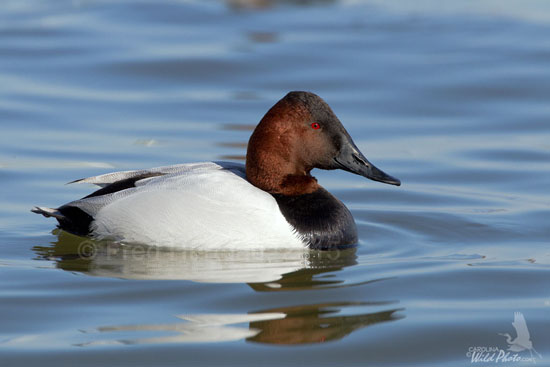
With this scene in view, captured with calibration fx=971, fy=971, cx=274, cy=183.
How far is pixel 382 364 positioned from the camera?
4.49m

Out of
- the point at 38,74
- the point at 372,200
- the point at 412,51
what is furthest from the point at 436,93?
the point at 38,74

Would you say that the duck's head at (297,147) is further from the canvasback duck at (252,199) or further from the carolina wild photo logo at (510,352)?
the carolina wild photo logo at (510,352)

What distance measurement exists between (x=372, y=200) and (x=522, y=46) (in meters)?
6.40

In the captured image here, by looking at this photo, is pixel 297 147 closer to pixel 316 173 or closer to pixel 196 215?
pixel 196 215

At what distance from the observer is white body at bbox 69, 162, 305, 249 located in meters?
6.07

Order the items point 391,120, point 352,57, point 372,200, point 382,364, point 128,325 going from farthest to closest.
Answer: point 352,57, point 391,120, point 372,200, point 128,325, point 382,364

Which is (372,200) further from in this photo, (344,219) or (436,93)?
(436,93)

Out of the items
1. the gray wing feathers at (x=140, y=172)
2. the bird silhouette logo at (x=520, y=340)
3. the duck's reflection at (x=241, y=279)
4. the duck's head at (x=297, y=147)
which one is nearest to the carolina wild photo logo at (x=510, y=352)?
the bird silhouette logo at (x=520, y=340)

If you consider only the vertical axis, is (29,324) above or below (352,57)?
below

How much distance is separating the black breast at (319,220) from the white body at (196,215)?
0.07 meters

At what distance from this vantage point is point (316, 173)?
8805 millimetres

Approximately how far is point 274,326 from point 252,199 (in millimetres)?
1405

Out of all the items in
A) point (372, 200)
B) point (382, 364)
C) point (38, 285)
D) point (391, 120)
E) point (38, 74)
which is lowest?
point (382, 364)

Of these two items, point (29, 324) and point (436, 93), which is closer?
point (29, 324)
